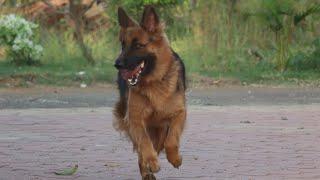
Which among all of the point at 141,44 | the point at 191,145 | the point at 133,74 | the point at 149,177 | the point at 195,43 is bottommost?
the point at 195,43

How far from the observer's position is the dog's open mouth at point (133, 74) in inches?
271

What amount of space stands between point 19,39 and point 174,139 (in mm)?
13831

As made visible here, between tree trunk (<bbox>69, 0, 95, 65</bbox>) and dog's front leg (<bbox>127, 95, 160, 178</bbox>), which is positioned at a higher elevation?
dog's front leg (<bbox>127, 95, 160, 178</bbox>)

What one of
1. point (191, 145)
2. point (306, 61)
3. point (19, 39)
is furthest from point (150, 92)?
point (306, 61)

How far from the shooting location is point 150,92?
7.12 metres

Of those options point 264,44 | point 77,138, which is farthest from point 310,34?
point 77,138

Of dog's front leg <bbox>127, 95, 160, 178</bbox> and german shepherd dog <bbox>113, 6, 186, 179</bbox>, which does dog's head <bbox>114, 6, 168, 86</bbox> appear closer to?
Result: german shepherd dog <bbox>113, 6, 186, 179</bbox>

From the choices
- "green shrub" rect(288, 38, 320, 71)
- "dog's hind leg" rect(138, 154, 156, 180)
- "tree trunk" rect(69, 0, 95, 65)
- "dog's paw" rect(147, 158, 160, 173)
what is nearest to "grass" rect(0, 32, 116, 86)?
"tree trunk" rect(69, 0, 95, 65)

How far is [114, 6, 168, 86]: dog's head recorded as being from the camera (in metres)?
6.89

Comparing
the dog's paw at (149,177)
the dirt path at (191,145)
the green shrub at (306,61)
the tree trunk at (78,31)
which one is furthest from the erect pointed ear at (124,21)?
the green shrub at (306,61)

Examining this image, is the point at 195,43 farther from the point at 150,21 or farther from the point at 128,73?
the point at 128,73

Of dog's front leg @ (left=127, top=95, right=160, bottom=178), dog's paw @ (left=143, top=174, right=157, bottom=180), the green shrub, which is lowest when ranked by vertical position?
the green shrub

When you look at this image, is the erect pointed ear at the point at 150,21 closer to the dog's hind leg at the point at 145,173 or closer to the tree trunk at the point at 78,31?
the dog's hind leg at the point at 145,173

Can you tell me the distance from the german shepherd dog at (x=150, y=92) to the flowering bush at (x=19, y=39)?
44.5ft
